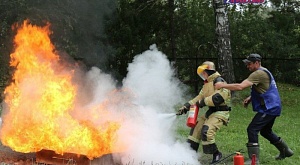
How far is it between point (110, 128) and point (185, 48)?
43.7 feet

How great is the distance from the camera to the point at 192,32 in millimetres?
19844

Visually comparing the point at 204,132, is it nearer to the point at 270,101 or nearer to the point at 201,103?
the point at 201,103

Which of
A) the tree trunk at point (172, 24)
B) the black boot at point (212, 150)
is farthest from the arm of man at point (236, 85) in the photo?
the tree trunk at point (172, 24)

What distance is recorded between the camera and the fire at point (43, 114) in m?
6.72

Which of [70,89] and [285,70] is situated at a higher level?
[285,70]

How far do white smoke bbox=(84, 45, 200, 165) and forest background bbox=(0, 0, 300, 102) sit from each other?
543cm

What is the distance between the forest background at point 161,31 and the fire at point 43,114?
5.61 meters

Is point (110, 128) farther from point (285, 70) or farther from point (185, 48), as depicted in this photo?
point (285, 70)

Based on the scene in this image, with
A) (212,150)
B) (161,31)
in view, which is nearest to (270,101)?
(212,150)

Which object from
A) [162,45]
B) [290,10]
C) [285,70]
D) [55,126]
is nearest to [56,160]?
[55,126]

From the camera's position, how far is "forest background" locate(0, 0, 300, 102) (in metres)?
14.0

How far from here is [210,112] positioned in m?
7.46

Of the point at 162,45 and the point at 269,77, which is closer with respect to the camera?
the point at 269,77

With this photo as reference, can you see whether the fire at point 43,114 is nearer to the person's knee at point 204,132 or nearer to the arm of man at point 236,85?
the person's knee at point 204,132
